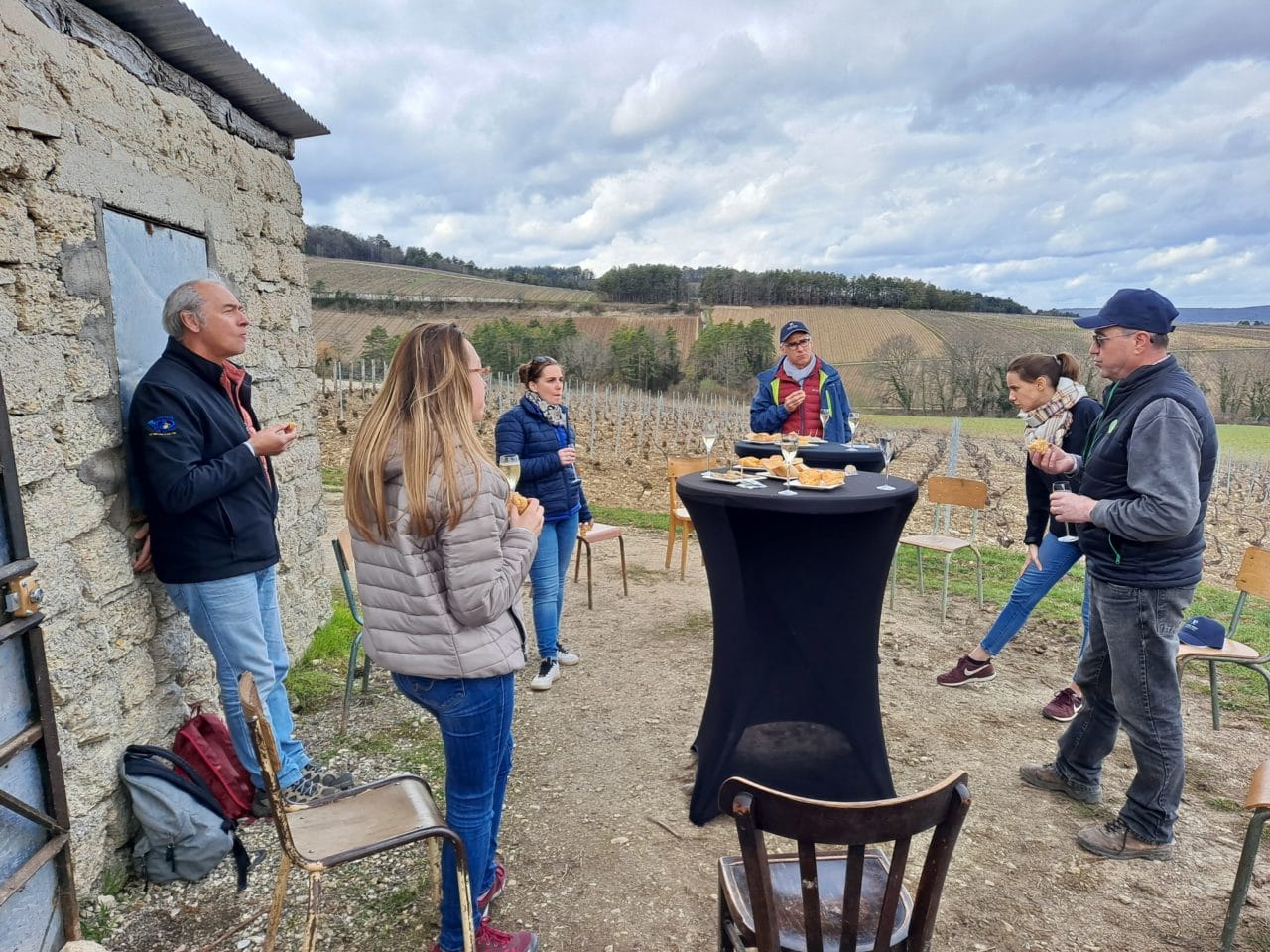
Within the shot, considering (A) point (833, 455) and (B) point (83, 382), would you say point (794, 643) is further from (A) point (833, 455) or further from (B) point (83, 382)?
(B) point (83, 382)

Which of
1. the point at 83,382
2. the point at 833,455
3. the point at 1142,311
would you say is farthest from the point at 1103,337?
Answer: the point at 83,382

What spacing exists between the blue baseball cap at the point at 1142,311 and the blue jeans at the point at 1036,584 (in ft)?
4.43

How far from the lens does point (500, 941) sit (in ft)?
6.66

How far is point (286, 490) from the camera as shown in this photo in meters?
3.83

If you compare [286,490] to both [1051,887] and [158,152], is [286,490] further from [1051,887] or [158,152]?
[1051,887]

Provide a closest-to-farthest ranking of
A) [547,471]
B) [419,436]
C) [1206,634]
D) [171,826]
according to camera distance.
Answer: [419,436], [171,826], [1206,634], [547,471]

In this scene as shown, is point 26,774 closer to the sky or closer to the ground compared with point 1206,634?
closer to the sky

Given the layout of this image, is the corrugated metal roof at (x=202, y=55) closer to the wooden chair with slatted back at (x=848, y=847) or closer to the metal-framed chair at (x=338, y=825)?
the metal-framed chair at (x=338, y=825)

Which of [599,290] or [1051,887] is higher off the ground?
[599,290]

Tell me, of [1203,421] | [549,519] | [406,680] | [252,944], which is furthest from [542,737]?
[1203,421]

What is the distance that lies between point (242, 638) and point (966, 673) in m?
3.64

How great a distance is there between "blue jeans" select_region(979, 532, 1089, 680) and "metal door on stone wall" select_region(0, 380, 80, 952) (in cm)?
402

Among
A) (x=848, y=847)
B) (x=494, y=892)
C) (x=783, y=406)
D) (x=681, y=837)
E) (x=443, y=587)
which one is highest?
(x=783, y=406)

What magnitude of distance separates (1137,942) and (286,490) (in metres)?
4.07
